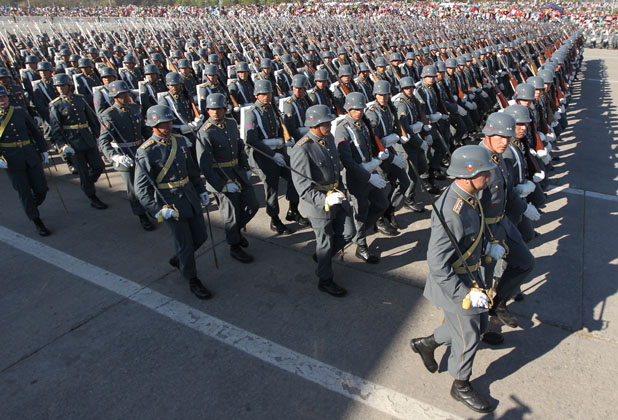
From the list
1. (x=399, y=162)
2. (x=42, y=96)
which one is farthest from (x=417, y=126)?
(x=42, y=96)

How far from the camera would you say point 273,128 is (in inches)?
236

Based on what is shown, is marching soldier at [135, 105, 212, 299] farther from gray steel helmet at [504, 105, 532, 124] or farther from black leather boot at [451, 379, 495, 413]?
gray steel helmet at [504, 105, 532, 124]

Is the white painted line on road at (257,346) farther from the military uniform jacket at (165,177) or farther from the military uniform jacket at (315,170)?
the military uniform jacket at (315,170)

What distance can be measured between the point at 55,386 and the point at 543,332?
4.26 metres

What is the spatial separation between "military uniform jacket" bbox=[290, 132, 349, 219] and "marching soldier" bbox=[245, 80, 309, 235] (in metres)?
1.22

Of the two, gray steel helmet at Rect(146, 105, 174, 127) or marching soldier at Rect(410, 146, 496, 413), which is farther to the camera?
gray steel helmet at Rect(146, 105, 174, 127)

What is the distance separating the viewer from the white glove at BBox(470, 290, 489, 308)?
2.90 metres

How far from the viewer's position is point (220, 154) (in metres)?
5.10

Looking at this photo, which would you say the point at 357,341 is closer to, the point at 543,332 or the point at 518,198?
the point at 543,332

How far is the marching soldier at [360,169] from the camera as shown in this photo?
4.99 m

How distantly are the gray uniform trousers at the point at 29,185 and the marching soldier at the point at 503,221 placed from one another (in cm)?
580

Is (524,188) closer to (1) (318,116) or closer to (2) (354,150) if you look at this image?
(2) (354,150)

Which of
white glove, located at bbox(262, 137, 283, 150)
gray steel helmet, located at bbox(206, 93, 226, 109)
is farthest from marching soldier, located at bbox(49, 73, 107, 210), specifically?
white glove, located at bbox(262, 137, 283, 150)

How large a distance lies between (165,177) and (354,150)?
2198mm
